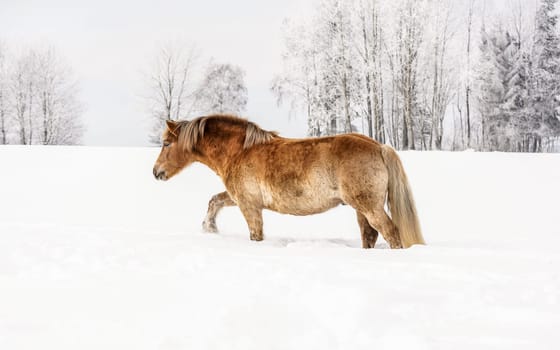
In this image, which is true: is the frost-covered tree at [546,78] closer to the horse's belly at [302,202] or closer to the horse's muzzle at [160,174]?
the horse's belly at [302,202]

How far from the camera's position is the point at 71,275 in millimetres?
2104

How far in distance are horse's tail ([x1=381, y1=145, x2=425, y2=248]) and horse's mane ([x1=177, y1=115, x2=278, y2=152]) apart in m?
1.19

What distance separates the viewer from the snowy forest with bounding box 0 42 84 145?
17.8 meters

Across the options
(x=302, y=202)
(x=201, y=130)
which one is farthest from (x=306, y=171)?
(x=201, y=130)

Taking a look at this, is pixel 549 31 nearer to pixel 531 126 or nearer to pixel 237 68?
pixel 531 126

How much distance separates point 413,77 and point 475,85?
4.20 metres

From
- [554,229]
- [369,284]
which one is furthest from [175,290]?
[554,229]

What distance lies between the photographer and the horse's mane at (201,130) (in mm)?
3922

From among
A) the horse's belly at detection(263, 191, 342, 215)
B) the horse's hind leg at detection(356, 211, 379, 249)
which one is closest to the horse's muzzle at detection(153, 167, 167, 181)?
the horse's belly at detection(263, 191, 342, 215)

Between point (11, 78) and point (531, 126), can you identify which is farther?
point (11, 78)

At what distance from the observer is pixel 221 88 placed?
55.3ft

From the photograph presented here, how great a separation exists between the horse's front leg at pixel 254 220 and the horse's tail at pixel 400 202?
1213mm

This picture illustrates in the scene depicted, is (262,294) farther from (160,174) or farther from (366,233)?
(160,174)

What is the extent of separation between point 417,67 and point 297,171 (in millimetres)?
12881
